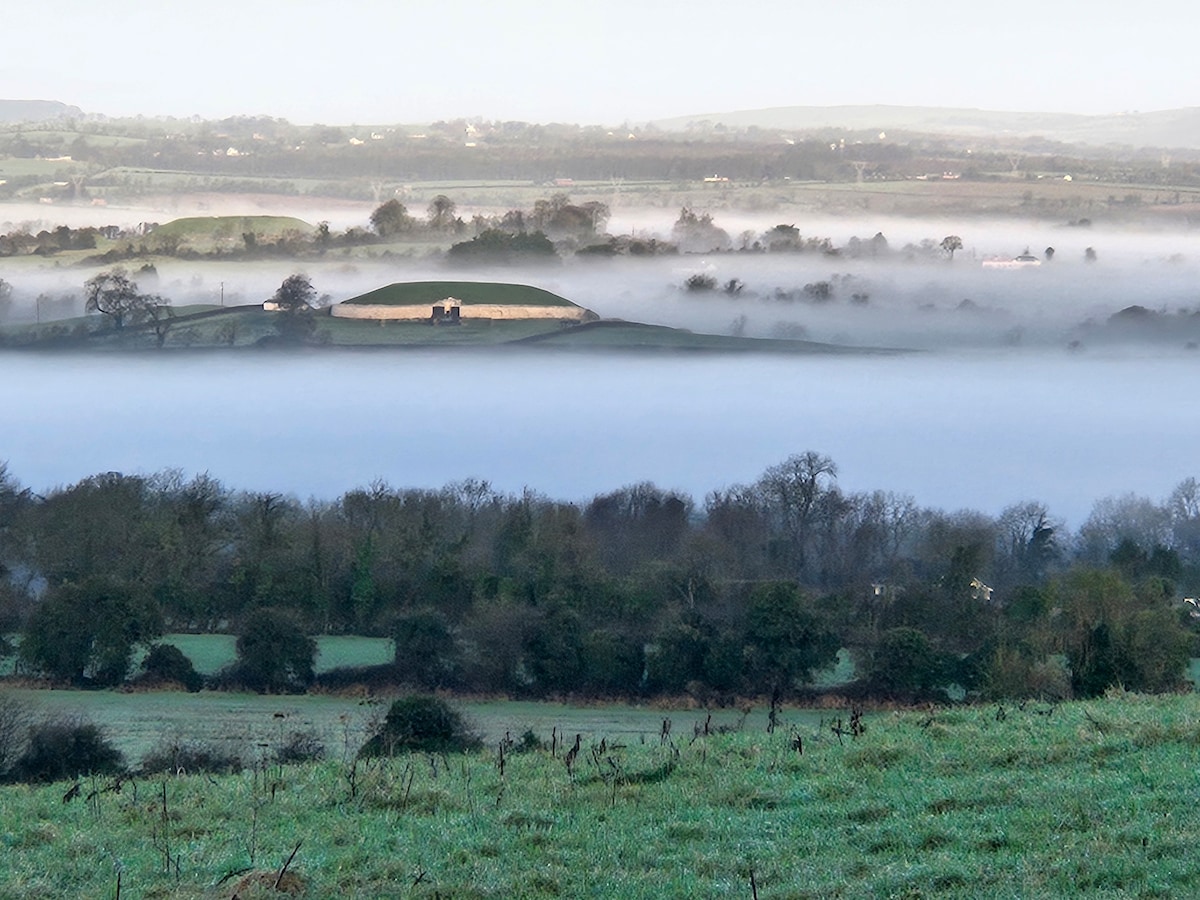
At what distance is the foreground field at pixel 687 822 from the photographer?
8.02 meters

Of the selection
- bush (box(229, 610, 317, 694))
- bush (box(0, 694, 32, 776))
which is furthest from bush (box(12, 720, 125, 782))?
bush (box(229, 610, 317, 694))

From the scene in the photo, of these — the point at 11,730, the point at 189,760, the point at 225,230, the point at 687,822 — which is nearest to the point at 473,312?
the point at 225,230

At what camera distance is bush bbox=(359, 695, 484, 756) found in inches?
627

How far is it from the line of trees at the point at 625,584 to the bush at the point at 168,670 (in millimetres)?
528

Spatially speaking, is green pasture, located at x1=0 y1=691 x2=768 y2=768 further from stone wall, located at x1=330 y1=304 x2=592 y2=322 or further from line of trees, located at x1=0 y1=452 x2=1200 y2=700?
stone wall, located at x1=330 y1=304 x2=592 y2=322

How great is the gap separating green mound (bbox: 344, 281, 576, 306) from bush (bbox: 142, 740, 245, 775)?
4406 cm

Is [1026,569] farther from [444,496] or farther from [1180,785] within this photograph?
[1180,785]

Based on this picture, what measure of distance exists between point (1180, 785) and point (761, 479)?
41.6 meters

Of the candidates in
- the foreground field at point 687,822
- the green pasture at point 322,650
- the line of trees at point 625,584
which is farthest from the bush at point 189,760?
the green pasture at point 322,650

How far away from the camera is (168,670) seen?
2789cm

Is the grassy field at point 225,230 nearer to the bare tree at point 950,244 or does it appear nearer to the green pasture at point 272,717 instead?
the bare tree at point 950,244

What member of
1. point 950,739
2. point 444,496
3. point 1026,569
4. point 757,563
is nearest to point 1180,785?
point 950,739

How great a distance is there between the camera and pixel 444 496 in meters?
47.4

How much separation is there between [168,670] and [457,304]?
33.9m
